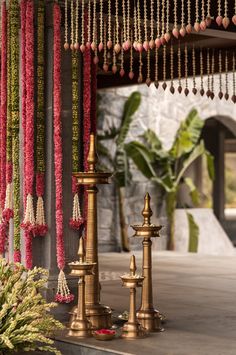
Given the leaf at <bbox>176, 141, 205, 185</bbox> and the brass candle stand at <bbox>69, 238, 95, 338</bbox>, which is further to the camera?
the leaf at <bbox>176, 141, 205, 185</bbox>

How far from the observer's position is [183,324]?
527 cm

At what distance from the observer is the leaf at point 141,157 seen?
11328 millimetres

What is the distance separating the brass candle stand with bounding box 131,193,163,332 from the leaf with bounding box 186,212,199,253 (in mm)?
6945

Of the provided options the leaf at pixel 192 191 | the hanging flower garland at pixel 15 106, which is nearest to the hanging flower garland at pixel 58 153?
the hanging flower garland at pixel 15 106

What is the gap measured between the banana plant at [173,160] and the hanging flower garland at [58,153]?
5.94 meters

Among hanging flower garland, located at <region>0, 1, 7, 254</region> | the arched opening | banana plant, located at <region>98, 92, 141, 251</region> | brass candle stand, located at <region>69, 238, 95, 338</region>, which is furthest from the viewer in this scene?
the arched opening

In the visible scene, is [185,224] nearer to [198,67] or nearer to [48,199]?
[198,67]

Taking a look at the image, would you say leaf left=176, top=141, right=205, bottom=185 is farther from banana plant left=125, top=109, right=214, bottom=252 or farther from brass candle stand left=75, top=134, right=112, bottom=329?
brass candle stand left=75, top=134, right=112, bottom=329

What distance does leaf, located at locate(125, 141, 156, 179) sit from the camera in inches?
446

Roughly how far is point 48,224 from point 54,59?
1.05 meters

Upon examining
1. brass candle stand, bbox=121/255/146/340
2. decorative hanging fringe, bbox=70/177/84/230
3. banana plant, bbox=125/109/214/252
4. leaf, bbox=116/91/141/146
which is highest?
leaf, bbox=116/91/141/146

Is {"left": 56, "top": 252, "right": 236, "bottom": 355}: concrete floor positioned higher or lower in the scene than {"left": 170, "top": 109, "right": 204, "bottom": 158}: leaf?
lower

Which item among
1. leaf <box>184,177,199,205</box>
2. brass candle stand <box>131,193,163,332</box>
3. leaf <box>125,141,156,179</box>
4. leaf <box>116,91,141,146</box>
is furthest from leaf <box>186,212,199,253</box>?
brass candle stand <box>131,193,163,332</box>

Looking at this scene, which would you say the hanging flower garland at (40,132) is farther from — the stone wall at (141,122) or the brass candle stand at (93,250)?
the stone wall at (141,122)
